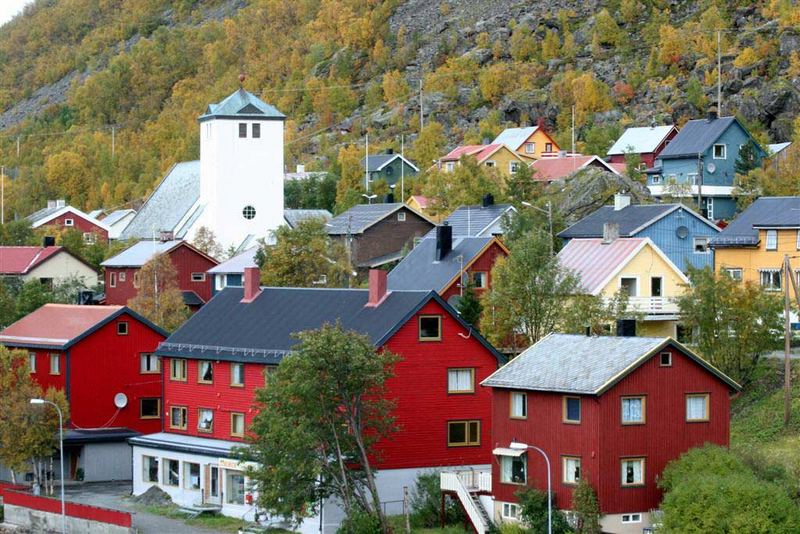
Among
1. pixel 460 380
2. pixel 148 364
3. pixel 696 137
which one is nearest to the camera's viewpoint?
pixel 460 380

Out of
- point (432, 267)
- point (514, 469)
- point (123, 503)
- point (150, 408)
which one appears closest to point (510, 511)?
point (514, 469)

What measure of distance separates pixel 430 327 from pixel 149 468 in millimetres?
12534

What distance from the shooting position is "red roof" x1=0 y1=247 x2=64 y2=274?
10010cm

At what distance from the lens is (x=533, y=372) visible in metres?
49.1

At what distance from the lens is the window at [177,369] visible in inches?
2462

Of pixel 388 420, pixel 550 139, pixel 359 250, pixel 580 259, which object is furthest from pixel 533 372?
pixel 550 139

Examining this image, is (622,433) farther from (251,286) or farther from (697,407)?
(251,286)

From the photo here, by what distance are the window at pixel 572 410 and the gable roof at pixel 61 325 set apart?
2480 centimetres

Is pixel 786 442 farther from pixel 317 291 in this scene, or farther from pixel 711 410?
pixel 317 291

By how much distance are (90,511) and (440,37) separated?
4569 inches

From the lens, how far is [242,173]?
10675 cm

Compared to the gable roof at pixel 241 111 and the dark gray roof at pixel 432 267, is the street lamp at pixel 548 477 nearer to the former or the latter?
the dark gray roof at pixel 432 267

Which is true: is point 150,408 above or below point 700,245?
below

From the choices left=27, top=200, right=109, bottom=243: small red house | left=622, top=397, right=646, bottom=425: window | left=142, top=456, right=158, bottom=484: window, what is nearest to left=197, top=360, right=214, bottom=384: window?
left=142, top=456, right=158, bottom=484: window
